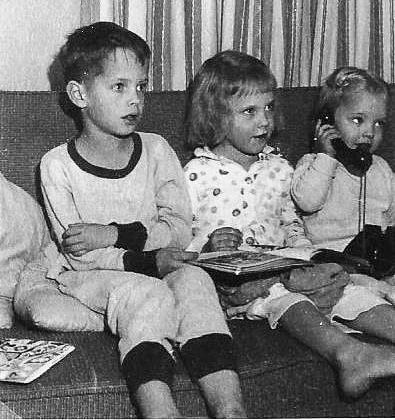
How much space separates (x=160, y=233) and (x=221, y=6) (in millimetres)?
932

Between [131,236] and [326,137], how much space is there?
668mm

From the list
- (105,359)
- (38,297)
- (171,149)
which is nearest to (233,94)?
(171,149)

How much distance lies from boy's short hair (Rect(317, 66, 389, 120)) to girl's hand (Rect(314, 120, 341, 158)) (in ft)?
0.16

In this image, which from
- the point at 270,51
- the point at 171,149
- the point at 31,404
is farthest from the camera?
the point at 270,51

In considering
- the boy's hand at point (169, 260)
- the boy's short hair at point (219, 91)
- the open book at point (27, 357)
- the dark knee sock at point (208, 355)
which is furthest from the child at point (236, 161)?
the open book at point (27, 357)

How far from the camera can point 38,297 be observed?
1854 millimetres

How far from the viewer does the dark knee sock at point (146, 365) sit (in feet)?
4.99

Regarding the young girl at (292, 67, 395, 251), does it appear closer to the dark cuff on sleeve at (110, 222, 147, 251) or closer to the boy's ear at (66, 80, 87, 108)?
the dark cuff on sleeve at (110, 222, 147, 251)

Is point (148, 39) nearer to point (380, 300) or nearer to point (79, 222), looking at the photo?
point (79, 222)

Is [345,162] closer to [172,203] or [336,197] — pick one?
[336,197]

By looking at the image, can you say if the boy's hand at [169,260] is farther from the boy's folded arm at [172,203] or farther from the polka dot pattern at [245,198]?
the polka dot pattern at [245,198]

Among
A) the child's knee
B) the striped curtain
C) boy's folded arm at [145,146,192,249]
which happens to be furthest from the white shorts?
the striped curtain

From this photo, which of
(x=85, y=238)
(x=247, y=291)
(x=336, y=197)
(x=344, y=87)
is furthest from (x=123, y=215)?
(x=344, y=87)

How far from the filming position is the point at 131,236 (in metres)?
1.98
